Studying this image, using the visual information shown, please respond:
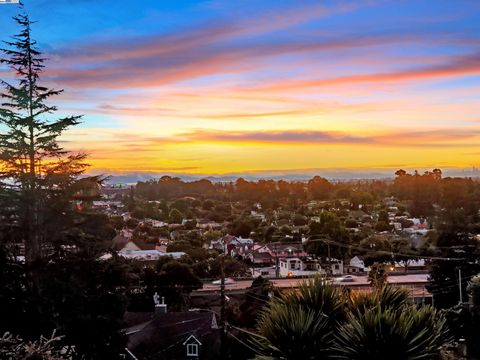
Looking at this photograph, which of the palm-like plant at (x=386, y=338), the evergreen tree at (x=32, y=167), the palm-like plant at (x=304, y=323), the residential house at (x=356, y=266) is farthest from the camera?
the residential house at (x=356, y=266)

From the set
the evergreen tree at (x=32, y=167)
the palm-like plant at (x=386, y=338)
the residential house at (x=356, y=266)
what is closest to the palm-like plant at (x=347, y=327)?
the palm-like plant at (x=386, y=338)

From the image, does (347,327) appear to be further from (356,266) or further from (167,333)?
(356,266)

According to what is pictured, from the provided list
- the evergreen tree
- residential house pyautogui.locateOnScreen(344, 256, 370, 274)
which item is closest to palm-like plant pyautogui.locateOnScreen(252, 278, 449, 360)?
the evergreen tree

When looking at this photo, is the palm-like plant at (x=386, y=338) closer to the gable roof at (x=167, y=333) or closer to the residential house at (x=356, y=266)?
the gable roof at (x=167, y=333)

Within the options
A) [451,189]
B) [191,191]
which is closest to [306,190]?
[191,191]

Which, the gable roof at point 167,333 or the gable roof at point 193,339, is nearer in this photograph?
the gable roof at point 193,339

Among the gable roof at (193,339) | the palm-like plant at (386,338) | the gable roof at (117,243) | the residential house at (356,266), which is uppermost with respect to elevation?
the palm-like plant at (386,338)

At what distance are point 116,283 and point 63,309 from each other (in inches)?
58.6

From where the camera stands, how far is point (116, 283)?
45.5 ft

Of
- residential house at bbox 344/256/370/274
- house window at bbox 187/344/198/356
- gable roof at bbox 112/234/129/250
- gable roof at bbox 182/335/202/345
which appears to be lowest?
residential house at bbox 344/256/370/274

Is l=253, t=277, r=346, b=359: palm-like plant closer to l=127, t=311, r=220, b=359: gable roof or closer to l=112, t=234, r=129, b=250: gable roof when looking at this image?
l=112, t=234, r=129, b=250: gable roof

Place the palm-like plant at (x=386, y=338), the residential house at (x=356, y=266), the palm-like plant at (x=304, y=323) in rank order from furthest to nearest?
the residential house at (x=356, y=266)
the palm-like plant at (x=304, y=323)
the palm-like plant at (x=386, y=338)

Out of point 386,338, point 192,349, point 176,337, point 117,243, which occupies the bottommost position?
point 192,349

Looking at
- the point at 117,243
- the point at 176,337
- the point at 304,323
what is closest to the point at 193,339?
the point at 176,337
